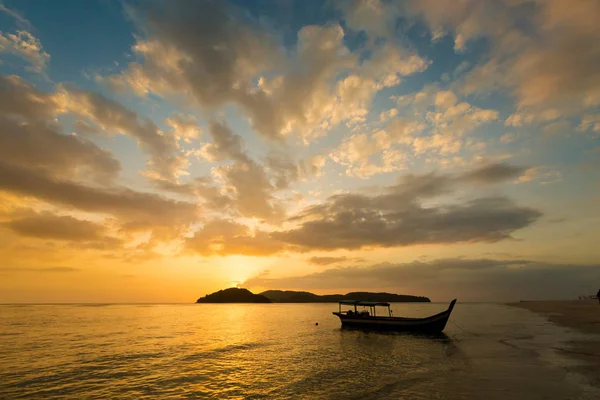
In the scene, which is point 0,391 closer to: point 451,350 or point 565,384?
point 565,384

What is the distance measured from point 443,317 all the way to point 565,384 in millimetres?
34525

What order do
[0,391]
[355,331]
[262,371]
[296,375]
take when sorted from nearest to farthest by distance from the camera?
[0,391]
[296,375]
[262,371]
[355,331]

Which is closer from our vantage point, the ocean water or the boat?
the ocean water

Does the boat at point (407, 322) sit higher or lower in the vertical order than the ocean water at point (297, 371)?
higher

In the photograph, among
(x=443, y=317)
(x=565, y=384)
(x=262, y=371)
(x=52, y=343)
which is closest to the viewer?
(x=565, y=384)

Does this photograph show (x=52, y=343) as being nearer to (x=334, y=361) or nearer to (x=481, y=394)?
(x=334, y=361)

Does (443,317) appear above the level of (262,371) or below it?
above

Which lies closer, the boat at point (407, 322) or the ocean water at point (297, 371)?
the ocean water at point (297, 371)

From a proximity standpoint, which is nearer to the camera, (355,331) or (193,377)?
(193,377)

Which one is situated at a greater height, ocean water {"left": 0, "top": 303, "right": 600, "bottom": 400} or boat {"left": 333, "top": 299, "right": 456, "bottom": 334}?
boat {"left": 333, "top": 299, "right": 456, "bottom": 334}

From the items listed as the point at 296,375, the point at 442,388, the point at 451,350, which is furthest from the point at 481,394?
the point at 451,350

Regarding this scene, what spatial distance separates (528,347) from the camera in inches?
1398

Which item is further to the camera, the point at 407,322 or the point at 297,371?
the point at 407,322

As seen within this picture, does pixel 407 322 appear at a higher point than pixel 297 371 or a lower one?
higher
